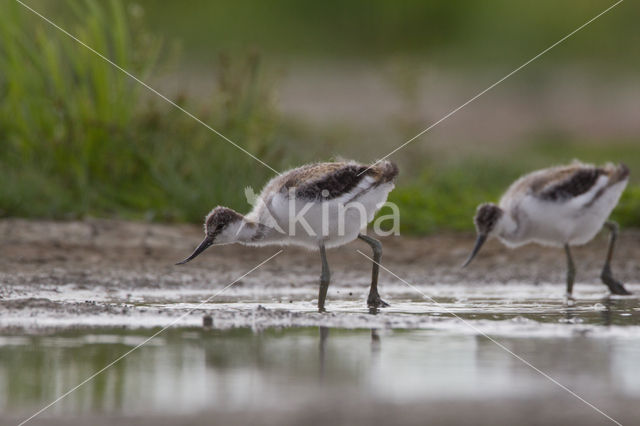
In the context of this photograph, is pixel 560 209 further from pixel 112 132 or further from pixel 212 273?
pixel 112 132

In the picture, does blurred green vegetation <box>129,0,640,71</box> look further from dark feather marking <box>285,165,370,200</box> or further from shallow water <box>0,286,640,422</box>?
shallow water <box>0,286,640,422</box>

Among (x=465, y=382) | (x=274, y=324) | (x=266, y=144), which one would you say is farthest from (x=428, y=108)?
(x=465, y=382)

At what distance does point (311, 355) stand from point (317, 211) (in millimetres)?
2551

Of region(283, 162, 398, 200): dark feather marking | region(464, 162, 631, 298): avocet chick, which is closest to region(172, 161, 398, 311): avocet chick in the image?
region(283, 162, 398, 200): dark feather marking

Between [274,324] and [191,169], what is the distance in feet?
18.0

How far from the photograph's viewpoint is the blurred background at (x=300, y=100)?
12.3 meters

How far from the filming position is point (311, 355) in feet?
19.6

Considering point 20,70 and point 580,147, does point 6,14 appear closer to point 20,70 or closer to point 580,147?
point 20,70

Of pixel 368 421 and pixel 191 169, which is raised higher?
pixel 191 169

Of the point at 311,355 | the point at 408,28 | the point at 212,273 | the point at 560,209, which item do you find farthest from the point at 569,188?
the point at 408,28

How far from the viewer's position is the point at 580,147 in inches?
905

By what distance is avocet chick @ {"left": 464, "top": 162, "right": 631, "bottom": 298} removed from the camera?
9.69 m

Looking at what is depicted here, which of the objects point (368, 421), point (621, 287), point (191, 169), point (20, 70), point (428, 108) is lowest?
point (368, 421)

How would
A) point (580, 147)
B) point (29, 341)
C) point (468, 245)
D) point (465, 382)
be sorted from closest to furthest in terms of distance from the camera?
point (465, 382) → point (29, 341) → point (468, 245) → point (580, 147)
